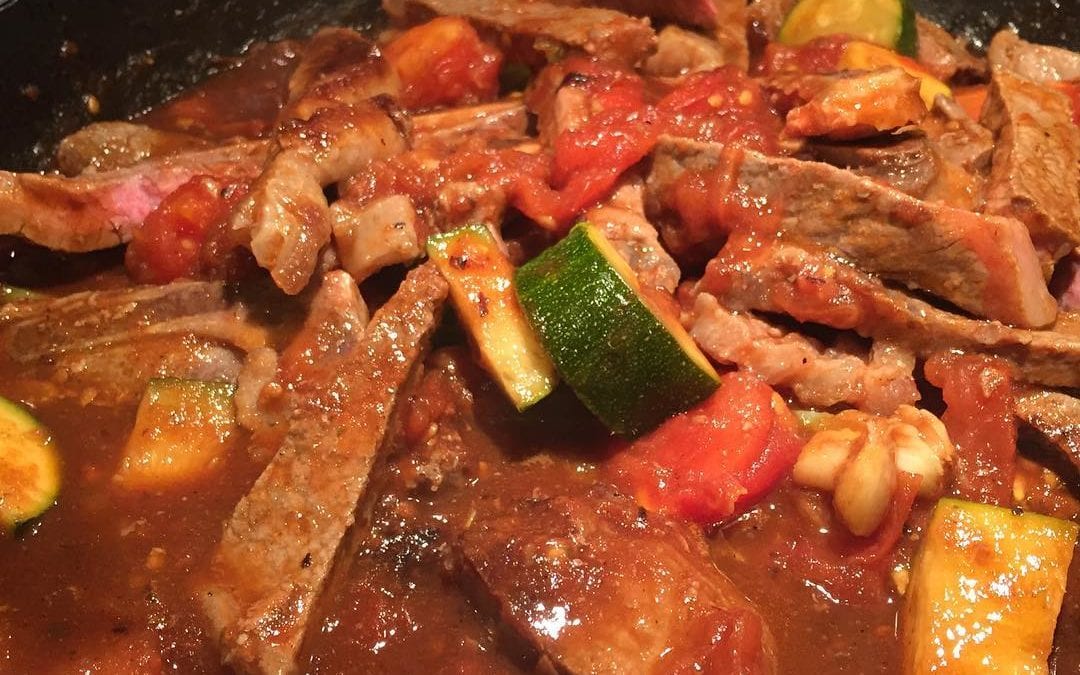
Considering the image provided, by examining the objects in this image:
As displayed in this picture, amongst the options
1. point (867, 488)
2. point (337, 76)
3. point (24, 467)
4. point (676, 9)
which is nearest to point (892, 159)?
point (867, 488)

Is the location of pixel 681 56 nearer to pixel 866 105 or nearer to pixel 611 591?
pixel 866 105

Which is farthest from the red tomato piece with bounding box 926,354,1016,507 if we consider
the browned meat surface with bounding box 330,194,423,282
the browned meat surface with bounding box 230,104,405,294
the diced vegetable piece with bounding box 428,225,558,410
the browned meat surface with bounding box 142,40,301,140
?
the browned meat surface with bounding box 142,40,301,140

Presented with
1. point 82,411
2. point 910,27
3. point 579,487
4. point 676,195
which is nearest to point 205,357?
point 82,411

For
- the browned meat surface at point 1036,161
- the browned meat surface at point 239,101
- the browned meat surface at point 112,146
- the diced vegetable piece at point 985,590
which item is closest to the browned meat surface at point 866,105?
the browned meat surface at point 1036,161

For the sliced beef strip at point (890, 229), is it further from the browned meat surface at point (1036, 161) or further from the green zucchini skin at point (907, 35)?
the green zucchini skin at point (907, 35)

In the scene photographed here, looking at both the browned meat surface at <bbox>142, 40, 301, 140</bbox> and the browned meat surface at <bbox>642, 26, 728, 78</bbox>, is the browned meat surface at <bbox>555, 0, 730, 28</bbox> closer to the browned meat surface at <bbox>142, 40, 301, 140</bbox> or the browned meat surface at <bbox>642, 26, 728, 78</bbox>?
the browned meat surface at <bbox>642, 26, 728, 78</bbox>

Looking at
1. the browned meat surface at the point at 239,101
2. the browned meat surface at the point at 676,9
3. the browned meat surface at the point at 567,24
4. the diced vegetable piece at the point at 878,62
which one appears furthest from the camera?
the browned meat surface at the point at 239,101

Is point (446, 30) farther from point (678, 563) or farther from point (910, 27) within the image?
A: point (678, 563)

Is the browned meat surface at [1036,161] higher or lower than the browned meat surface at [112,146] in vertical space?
lower
